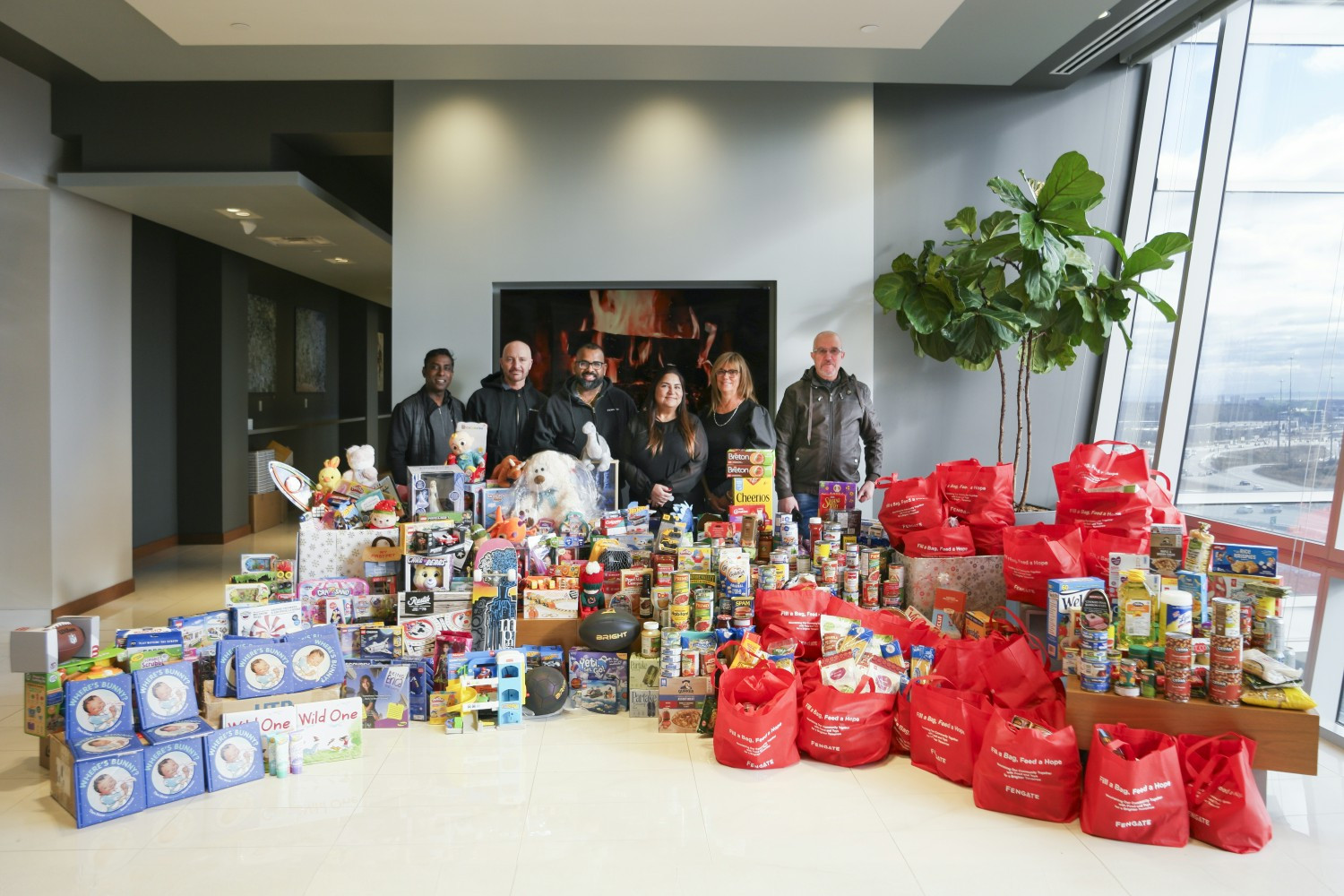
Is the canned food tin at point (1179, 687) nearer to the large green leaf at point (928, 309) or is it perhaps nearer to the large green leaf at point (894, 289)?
the large green leaf at point (928, 309)

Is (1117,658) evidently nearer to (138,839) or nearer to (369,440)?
(138,839)

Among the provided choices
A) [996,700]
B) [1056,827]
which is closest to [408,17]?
[996,700]

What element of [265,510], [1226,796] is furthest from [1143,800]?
[265,510]

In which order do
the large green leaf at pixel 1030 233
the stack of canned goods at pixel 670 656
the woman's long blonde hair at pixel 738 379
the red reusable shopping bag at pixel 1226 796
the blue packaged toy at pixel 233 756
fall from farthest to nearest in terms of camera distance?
the woman's long blonde hair at pixel 738 379
the large green leaf at pixel 1030 233
the stack of canned goods at pixel 670 656
the blue packaged toy at pixel 233 756
the red reusable shopping bag at pixel 1226 796

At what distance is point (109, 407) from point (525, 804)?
4966 millimetres

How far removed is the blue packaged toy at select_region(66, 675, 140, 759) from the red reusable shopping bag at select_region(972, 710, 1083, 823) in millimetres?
2873

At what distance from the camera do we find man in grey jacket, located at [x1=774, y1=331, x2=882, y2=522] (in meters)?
5.15

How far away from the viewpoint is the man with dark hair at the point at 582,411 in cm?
526

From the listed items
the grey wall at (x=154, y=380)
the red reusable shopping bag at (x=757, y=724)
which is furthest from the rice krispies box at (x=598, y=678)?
the grey wall at (x=154, y=380)

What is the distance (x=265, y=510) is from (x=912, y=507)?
7.47 meters

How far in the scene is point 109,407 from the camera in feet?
20.4

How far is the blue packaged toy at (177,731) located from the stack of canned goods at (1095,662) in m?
3.03

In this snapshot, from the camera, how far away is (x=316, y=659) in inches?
137

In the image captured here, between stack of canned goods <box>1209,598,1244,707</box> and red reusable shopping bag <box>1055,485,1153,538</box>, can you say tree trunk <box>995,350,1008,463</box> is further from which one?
stack of canned goods <box>1209,598,1244,707</box>
